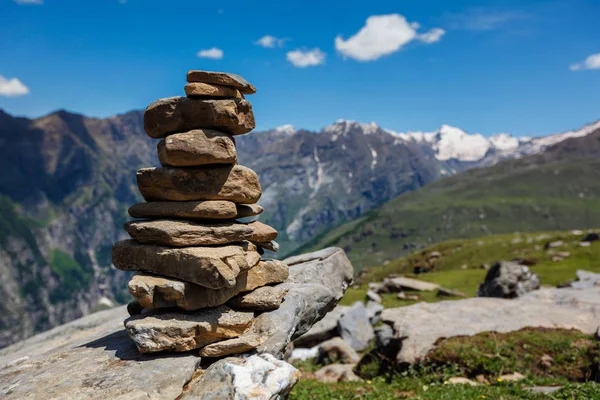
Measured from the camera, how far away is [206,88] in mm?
14664

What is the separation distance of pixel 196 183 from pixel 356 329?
23014mm

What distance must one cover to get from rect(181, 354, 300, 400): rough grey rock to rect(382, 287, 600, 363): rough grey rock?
12.9 meters

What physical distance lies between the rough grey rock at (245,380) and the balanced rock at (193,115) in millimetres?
7984

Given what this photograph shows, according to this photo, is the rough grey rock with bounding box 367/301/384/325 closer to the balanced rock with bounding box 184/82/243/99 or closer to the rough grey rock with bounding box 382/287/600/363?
the rough grey rock with bounding box 382/287/600/363

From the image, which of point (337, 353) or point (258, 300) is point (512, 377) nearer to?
point (337, 353)

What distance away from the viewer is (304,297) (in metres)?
17.2

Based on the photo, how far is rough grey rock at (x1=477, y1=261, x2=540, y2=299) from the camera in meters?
41.8

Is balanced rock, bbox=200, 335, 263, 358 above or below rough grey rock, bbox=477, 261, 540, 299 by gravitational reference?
above

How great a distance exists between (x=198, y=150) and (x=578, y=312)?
27.8 metres

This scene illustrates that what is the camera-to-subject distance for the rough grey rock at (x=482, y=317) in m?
25.0

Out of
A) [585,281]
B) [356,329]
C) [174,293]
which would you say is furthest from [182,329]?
[585,281]

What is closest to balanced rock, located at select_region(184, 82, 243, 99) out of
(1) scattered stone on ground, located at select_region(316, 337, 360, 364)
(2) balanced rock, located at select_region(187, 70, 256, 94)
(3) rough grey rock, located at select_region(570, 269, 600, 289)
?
(2) balanced rock, located at select_region(187, 70, 256, 94)

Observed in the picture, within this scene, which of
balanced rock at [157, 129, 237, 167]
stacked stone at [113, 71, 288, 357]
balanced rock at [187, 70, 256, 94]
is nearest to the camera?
stacked stone at [113, 71, 288, 357]

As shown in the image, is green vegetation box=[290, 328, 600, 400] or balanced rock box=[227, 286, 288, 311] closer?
balanced rock box=[227, 286, 288, 311]
